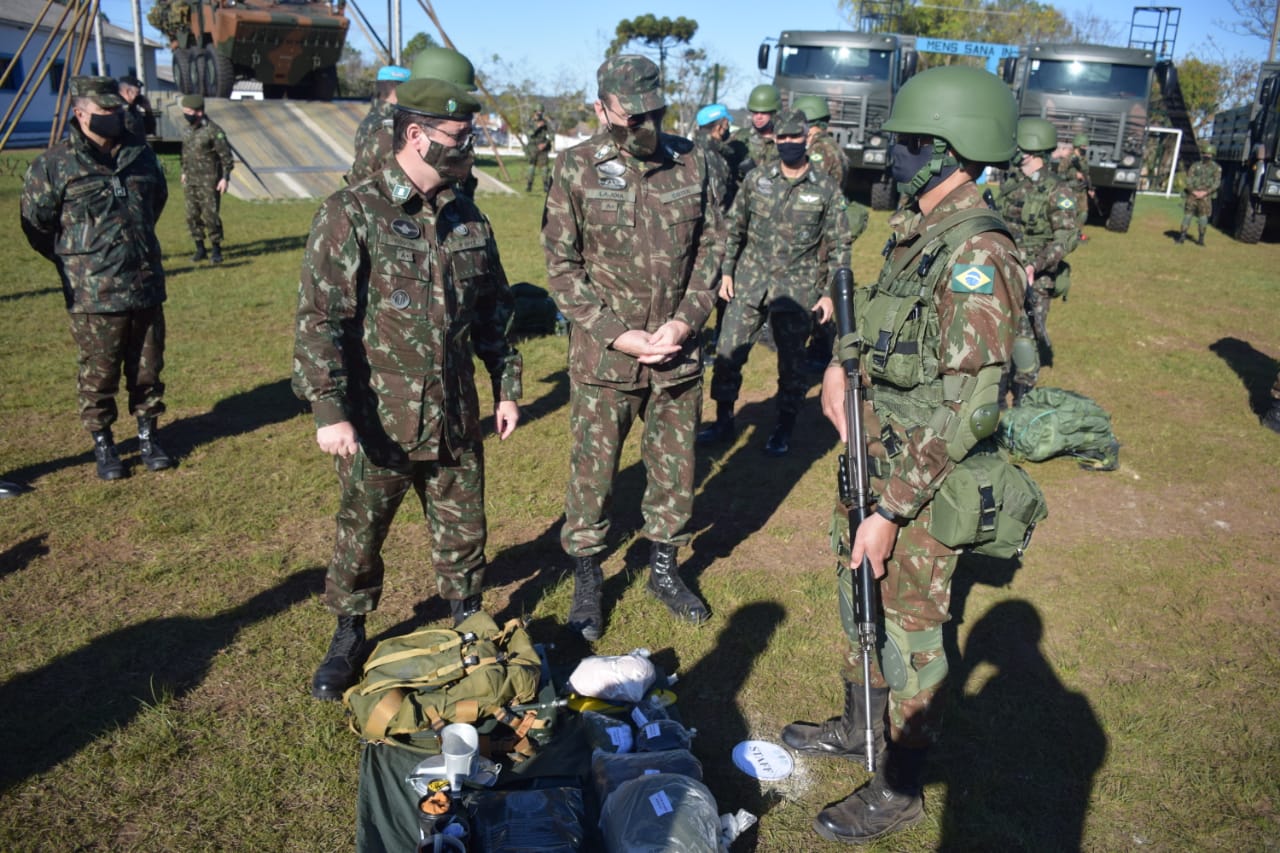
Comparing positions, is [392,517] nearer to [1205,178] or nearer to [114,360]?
[114,360]

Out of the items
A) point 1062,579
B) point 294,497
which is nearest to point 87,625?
point 294,497

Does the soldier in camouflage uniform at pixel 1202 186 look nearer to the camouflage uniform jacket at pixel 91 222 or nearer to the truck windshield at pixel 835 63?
the truck windshield at pixel 835 63

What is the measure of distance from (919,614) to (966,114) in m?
1.56

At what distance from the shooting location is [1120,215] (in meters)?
19.1

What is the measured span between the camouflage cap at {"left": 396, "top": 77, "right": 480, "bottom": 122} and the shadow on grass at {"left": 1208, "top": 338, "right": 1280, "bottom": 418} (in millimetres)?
7632

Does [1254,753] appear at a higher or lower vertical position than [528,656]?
lower

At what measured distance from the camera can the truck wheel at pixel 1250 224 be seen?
60.0 ft

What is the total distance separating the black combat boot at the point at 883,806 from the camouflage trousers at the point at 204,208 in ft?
36.7

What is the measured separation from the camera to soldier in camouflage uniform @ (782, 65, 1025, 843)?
2.53 metres

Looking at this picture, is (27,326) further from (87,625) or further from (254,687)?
(254,687)

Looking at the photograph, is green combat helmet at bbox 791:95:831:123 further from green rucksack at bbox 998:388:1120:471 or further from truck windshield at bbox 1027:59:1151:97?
truck windshield at bbox 1027:59:1151:97

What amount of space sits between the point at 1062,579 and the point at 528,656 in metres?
3.12

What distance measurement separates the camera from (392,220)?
126 inches

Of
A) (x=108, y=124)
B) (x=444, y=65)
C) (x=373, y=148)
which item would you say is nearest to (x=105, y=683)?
(x=108, y=124)
